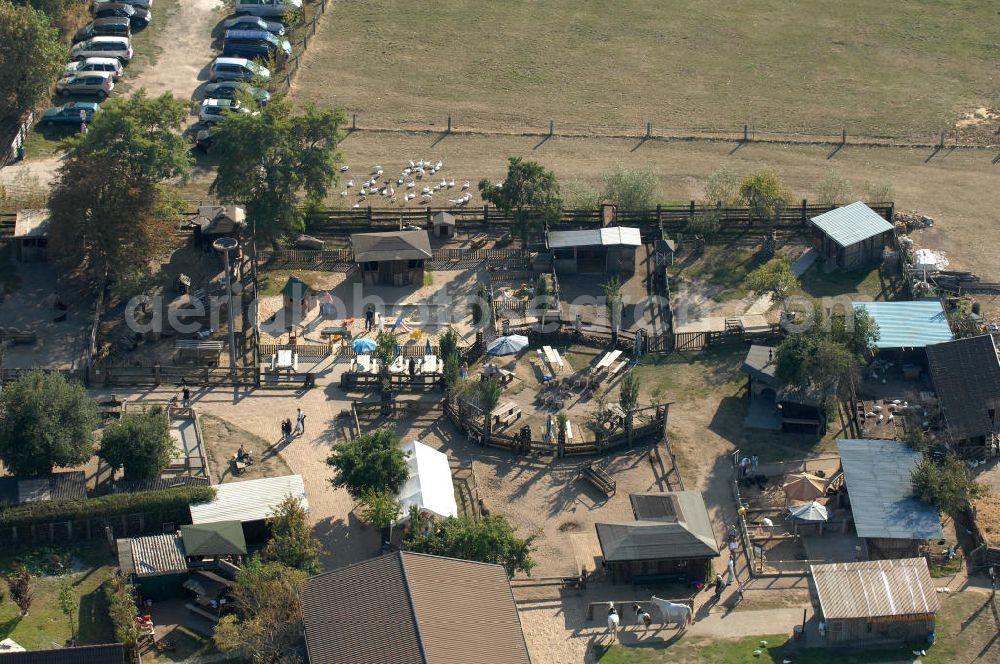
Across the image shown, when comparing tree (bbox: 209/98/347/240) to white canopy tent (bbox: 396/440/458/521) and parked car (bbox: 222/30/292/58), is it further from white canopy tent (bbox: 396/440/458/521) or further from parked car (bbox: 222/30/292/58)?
parked car (bbox: 222/30/292/58)

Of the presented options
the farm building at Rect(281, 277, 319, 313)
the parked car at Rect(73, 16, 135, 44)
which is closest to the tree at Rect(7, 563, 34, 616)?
the farm building at Rect(281, 277, 319, 313)

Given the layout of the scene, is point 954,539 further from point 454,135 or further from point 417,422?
point 454,135

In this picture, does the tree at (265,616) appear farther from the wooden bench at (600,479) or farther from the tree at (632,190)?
the tree at (632,190)

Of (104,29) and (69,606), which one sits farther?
(104,29)

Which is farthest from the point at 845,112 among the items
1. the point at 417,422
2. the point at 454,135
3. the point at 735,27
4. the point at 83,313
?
the point at 83,313

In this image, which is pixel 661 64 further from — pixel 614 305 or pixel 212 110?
pixel 614 305

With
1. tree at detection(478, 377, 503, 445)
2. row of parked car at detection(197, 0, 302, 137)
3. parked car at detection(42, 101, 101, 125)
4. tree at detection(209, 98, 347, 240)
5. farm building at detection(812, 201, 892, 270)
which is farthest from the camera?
row of parked car at detection(197, 0, 302, 137)

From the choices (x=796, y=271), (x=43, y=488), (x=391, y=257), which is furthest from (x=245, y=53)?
(x=43, y=488)
